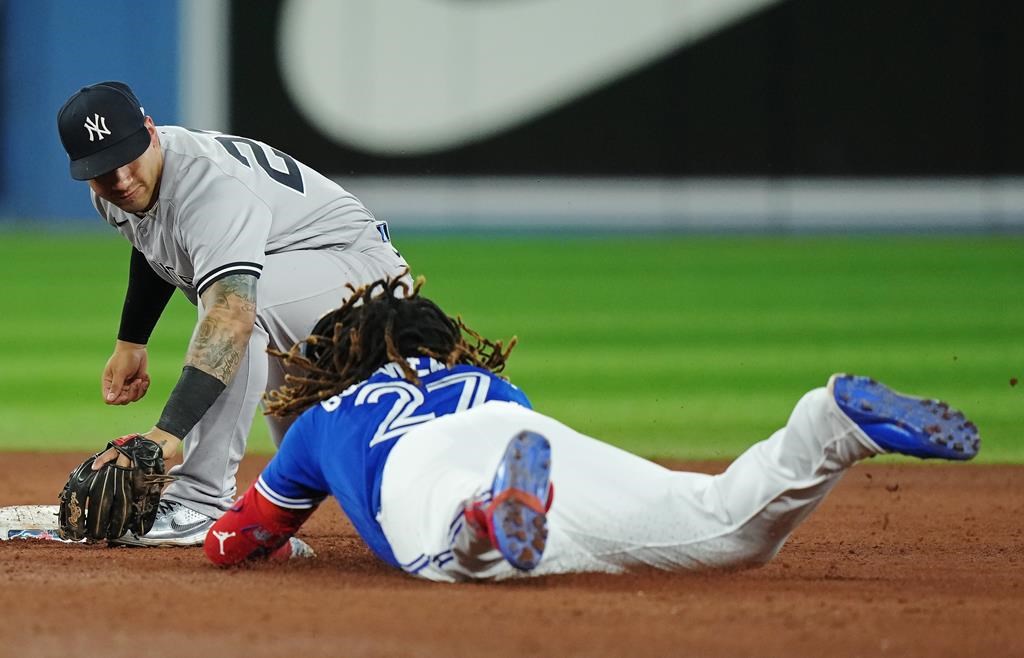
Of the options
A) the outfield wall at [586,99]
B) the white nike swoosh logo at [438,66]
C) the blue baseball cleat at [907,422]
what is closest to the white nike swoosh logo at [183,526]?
the blue baseball cleat at [907,422]

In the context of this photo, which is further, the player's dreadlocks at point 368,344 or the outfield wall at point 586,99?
the outfield wall at point 586,99

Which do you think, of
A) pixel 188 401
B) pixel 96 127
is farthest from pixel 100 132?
pixel 188 401

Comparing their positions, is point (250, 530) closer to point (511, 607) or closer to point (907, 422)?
point (511, 607)

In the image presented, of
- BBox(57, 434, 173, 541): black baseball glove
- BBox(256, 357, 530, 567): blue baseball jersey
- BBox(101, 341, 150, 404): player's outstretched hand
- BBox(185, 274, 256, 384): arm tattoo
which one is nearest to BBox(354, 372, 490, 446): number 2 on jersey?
BBox(256, 357, 530, 567): blue baseball jersey

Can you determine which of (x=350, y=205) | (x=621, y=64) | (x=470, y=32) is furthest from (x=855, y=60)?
(x=350, y=205)

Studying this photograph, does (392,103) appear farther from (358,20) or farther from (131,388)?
(131,388)

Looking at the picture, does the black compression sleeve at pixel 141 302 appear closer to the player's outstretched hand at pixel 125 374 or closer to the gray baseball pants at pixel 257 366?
the player's outstretched hand at pixel 125 374
